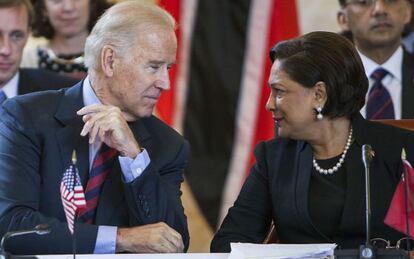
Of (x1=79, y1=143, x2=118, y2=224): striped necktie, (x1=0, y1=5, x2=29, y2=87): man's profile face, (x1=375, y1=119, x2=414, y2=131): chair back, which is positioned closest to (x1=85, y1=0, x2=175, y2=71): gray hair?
(x1=79, y1=143, x2=118, y2=224): striped necktie

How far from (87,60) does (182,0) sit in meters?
1.90

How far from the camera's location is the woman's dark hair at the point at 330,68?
12.0 ft

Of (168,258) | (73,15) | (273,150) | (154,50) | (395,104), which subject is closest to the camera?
(168,258)

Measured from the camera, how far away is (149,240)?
11.0 ft

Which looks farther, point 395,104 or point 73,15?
point 73,15

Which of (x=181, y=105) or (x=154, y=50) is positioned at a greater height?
(x=154, y=50)

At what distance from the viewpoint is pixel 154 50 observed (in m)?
3.60

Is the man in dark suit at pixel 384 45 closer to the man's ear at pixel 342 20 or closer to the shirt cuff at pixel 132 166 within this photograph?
the man's ear at pixel 342 20

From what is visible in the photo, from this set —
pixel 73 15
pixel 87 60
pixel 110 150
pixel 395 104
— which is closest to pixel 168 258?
pixel 110 150

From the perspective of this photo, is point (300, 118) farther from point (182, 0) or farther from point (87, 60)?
point (182, 0)

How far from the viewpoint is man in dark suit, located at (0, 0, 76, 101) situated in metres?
4.95

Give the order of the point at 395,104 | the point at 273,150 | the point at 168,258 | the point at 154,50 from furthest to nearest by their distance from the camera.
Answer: the point at 395,104
the point at 273,150
the point at 154,50
the point at 168,258

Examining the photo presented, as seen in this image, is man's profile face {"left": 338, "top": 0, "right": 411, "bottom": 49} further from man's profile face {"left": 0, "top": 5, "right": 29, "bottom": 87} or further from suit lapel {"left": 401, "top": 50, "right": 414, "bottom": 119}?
man's profile face {"left": 0, "top": 5, "right": 29, "bottom": 87}

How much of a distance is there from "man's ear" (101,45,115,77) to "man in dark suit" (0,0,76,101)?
4.60 ft
